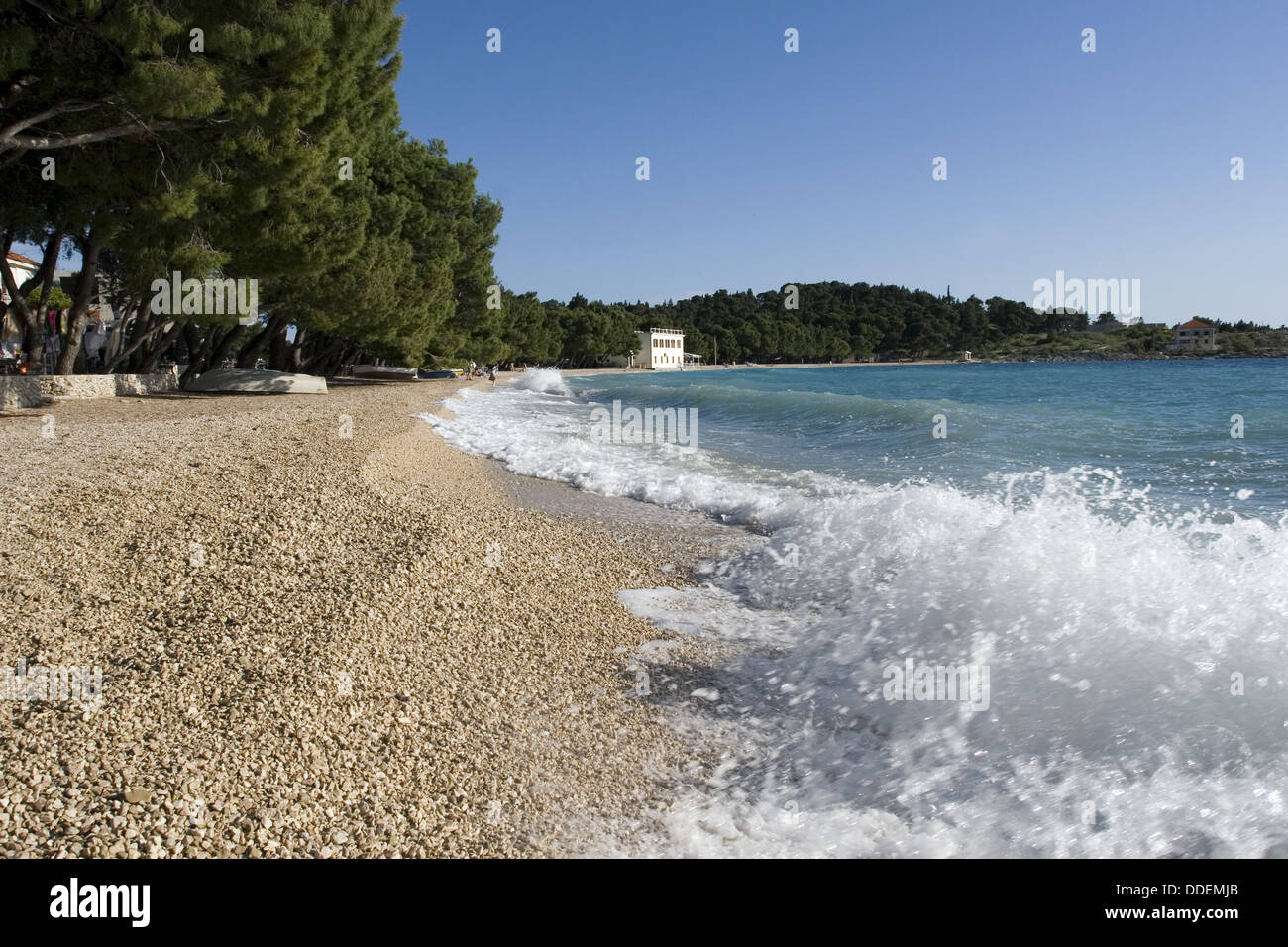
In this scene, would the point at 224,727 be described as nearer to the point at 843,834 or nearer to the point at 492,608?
the point at 492,608

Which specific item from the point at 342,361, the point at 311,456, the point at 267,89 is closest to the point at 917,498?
the point at 311,456

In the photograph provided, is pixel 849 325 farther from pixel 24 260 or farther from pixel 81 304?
pixel 81 304

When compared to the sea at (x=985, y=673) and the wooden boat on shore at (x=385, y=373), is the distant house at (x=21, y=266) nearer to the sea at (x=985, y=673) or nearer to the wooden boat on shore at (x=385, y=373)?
the wooden boat on shore at (x=385, y=373)

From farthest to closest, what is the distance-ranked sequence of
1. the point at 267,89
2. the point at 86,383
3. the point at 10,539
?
the point at 86,383 < the point at 267,89 < the point at 10,539

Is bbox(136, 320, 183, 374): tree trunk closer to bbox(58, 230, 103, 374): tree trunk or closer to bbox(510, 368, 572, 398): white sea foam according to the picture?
bbox(58, 230, 103, 374): tree trunk

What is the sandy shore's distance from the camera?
3336 mm

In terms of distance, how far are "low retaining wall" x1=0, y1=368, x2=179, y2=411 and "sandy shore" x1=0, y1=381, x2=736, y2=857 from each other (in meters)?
8.55

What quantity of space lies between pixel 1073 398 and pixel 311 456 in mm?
32461

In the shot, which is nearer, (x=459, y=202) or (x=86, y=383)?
(x=86, y=383)

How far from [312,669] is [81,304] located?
680 inches

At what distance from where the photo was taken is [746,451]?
55.4ft

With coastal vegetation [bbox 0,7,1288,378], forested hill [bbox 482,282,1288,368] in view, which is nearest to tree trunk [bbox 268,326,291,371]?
coastal vegetation [bbox 0,7,1288,378]

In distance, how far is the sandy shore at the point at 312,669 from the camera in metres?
3.34

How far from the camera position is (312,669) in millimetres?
4449
